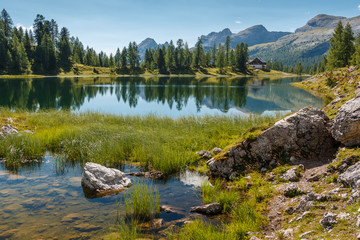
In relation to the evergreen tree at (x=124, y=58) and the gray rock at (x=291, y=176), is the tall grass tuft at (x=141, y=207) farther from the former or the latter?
the evergreen tree at (x=124, y=58)

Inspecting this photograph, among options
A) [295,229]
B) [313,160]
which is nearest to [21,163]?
[295,229]

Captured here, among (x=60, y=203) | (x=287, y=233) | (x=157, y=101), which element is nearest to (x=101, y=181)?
(x=60, y=203)

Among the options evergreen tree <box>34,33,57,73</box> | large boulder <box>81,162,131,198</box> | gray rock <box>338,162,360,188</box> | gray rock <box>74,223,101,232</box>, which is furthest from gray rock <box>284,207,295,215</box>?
evergreen tree <box>34,33,57,73</box>

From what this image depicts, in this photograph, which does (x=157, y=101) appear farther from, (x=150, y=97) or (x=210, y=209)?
(x=210, y=209)

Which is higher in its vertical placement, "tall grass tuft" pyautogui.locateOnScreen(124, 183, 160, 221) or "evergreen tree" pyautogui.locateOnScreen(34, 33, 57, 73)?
"evergreen tree" pyautogui.locateOnScreen(34, 33, 57, 73)

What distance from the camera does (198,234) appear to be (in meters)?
6.86

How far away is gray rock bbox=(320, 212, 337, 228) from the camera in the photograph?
5673 mm

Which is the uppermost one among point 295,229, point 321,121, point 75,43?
point 75,43

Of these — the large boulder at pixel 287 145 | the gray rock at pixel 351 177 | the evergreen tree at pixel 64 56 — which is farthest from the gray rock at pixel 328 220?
the evergreen tree at pixel 64 56

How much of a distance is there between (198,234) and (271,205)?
319 cm

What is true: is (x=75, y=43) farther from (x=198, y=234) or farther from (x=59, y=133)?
(x=198, y=234)

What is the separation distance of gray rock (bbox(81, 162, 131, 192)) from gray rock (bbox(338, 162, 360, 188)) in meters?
8.30

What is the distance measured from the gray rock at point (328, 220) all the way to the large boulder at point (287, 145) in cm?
534

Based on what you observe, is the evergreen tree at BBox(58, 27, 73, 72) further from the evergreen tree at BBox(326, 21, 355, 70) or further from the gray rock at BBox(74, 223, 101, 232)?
the gray rock at BBox(74, 223, 101, 232)
